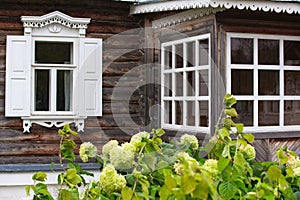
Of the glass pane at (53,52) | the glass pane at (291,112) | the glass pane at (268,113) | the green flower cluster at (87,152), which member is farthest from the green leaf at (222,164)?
the glass pane at (53,52)

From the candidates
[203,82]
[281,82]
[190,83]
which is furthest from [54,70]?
[281,82]

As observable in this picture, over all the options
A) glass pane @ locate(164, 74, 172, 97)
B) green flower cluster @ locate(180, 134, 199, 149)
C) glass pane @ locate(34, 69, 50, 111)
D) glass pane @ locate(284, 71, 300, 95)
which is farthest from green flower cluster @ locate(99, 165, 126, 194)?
glass pane @ locate(34, 69, 50, 111)

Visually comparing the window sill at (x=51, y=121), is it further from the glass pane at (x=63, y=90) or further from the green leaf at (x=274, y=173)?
the green leaf at (x=274, y=173)

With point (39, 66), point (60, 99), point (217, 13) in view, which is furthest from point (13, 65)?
point (217, 13)

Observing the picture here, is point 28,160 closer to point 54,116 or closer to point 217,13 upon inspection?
point 54,116

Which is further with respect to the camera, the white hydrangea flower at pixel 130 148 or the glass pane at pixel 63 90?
the glass pane at pixel 63 90

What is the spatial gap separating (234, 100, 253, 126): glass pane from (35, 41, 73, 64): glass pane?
7.64 ft

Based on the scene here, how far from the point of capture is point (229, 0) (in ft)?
18.1

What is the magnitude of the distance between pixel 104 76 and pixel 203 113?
1.59m

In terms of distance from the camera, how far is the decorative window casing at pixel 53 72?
6.38 meters

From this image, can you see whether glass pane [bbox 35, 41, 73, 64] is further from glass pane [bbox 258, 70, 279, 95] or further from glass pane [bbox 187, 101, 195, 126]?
glass pane [bbox 258, 70, 279, 95]

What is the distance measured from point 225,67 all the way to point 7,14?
2.87m

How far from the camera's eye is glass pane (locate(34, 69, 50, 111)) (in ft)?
21.5

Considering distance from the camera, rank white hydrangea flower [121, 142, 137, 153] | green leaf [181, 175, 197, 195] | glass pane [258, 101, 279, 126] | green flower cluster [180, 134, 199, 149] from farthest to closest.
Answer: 1. glass pane [258, 101, 279, 126]
2. green flower cluster [180, 134, 199, 149]
3. white hydrangea flower [121, 142, 137, 153]
4. green leaf [181, 175, 197, 195]
